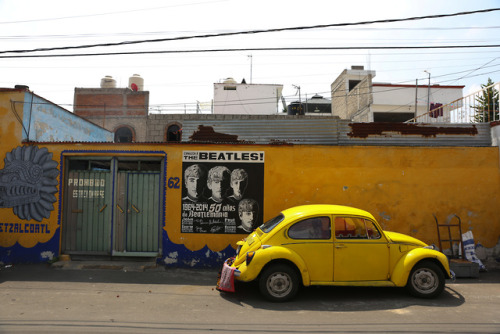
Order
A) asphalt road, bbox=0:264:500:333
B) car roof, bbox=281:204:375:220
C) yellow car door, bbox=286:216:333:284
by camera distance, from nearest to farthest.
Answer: asphalt road, bbox=0:264:500:333
yellow car door, bbox=286:216:333:284
car roof, bbox=281:204:375:220

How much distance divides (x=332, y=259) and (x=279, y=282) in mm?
972

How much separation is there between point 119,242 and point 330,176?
5.23 meters

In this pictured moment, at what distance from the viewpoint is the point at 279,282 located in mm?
5727

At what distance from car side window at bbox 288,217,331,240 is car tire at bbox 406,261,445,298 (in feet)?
5.34

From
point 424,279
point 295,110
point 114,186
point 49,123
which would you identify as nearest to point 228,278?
point 424,279

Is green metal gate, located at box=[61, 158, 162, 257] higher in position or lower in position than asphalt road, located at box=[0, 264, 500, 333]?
higher

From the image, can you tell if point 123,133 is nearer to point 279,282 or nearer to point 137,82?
point 137,82

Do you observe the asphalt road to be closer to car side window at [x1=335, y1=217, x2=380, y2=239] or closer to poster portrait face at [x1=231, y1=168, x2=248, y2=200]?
car side window at [x1=335, y1=217, x2=380, y2=239]

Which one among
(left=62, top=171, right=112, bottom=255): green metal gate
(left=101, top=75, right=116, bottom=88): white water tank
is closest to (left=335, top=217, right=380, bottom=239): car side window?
(left=62, top=171, right=112, bottom=255): green metal gate

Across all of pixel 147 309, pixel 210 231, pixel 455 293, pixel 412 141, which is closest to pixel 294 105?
pixel 412 141

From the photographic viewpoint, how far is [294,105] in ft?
74.1

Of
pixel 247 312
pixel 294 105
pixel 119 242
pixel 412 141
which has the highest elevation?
pixel 294 105

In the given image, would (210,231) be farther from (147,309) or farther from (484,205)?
(484,205)

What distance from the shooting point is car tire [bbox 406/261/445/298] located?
591cm
